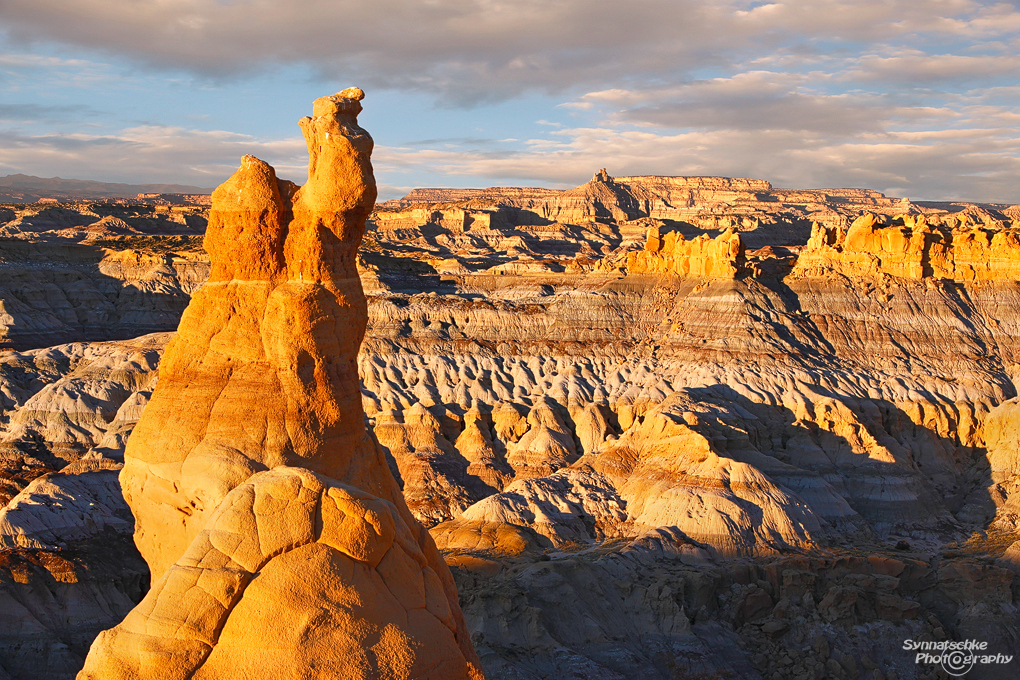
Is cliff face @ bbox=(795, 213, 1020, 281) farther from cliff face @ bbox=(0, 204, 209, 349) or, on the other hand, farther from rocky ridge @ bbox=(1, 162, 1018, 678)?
cliff face @ bbox=(0, 204, 209, 349)

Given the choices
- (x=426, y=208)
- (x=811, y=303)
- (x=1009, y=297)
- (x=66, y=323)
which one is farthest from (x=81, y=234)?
(x=1009, y=297)

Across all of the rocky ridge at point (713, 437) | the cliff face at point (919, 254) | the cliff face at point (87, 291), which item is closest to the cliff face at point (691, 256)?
the rocky ridge at point (713, 437)

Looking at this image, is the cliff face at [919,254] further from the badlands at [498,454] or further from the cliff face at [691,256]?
the cliff face at [691,256]

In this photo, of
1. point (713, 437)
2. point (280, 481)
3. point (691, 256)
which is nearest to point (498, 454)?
point (713, 437)

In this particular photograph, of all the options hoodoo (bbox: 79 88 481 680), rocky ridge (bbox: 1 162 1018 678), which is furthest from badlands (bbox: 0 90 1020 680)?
rocky ridge (bbox: 1 162 1018 678)

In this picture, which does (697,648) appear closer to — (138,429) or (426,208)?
(138,429)

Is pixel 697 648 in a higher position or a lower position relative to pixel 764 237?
lower
